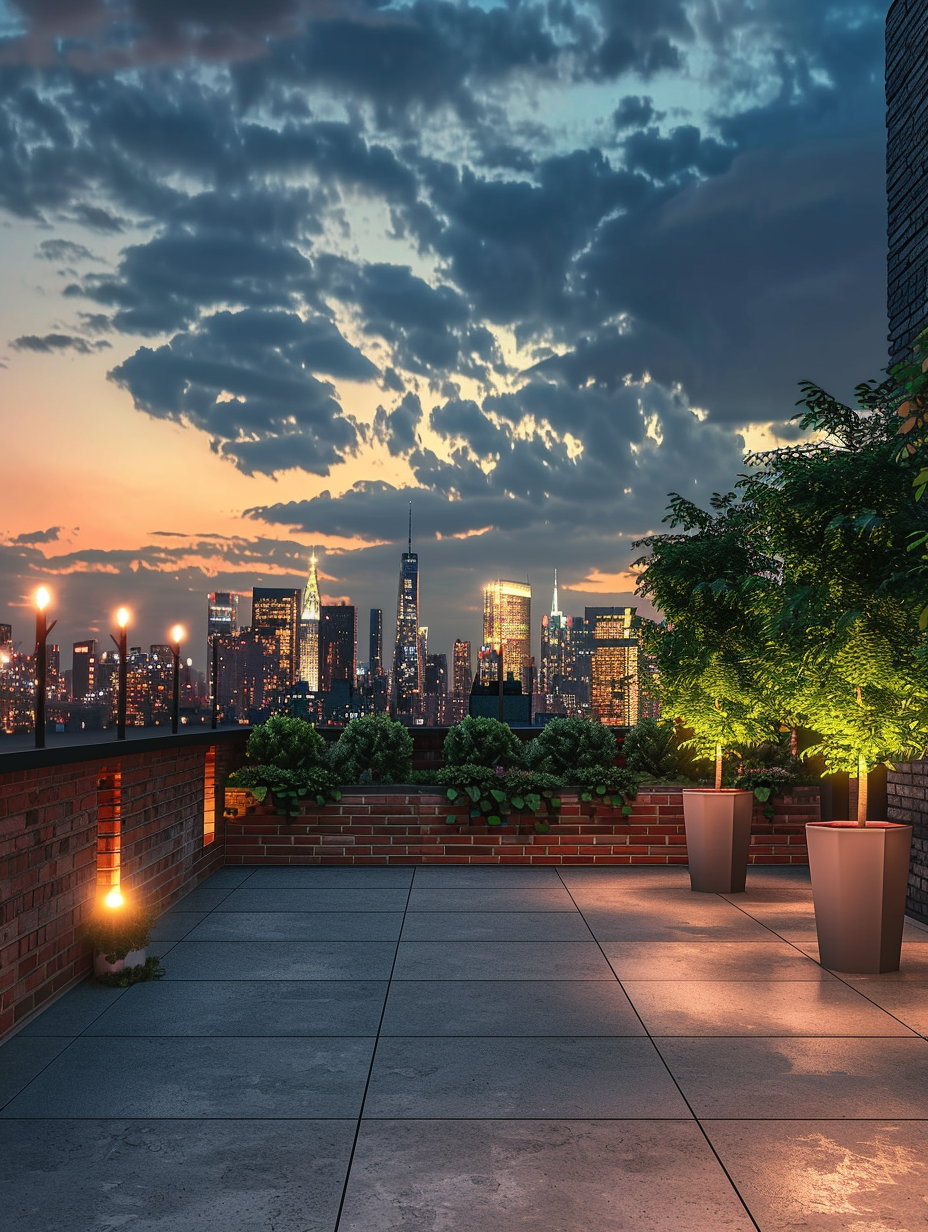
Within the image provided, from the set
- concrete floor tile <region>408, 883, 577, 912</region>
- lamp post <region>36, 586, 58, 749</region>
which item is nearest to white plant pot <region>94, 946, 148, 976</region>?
lamp post <region>36, 586, 58, 749</region>

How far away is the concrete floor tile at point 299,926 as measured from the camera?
779 cm

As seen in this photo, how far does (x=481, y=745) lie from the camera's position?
12.2 m

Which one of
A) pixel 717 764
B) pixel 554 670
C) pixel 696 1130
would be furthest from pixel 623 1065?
pixel 554 670

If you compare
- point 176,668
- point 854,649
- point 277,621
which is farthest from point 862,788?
point 277,621

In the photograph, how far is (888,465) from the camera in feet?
21.8

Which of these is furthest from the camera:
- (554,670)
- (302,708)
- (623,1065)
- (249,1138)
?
(554,670)

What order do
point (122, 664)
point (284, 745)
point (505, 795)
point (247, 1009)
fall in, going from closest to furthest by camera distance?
point (247, 1009) < point (122, 664) < point (505, 795) < point (284, 745)

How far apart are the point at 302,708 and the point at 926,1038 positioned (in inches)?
384

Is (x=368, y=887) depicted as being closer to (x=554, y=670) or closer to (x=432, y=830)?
(x=432, y=830)

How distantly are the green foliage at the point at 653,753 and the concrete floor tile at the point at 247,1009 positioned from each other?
6.67 meters

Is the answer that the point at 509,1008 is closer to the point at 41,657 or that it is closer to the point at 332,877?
the point at 41,657

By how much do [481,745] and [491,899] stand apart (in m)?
3.03

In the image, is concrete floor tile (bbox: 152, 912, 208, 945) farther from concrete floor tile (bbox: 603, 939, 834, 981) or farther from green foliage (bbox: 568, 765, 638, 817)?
green foliage (bbox: 568, 765, 638, 817)

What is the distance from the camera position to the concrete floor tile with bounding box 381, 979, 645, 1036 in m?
5.54
